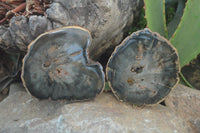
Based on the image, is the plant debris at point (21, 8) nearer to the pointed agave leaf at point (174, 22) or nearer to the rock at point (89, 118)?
the rock at point (89, 118)

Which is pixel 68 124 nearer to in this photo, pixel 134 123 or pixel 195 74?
pixel 134 123

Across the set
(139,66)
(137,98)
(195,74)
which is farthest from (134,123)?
(195,74)

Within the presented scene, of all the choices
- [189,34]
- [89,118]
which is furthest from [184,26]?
[89,118]

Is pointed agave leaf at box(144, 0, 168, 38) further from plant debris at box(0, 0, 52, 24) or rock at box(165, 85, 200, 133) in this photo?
plant debris at box(0, 0, 52, 24)

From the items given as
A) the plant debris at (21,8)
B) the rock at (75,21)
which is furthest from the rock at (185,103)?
the plant debris at (21,8)

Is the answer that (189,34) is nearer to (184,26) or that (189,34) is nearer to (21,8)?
(184,26)

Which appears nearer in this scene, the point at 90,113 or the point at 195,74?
the point at 90,113

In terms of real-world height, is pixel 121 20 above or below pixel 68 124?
above

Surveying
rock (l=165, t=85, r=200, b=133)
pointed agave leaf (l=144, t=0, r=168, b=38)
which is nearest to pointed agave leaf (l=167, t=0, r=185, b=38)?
pointed agave leaf (l=144, t=0, r=168, b=38)
